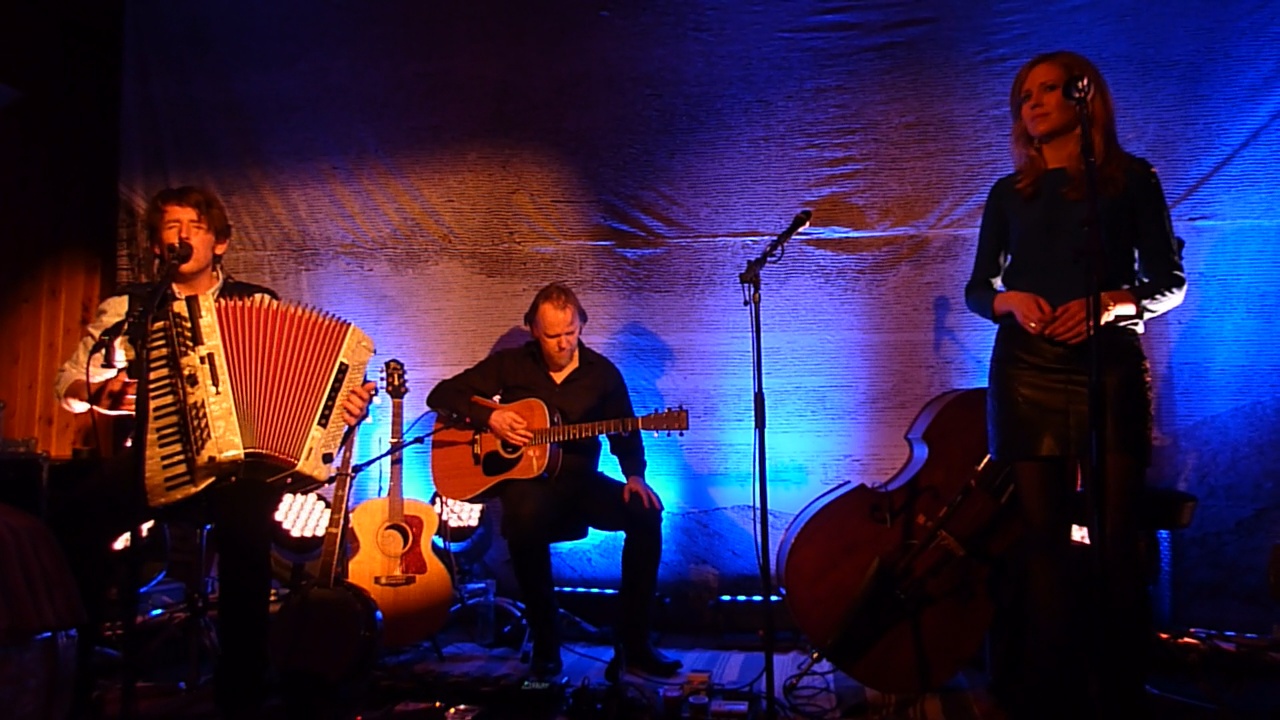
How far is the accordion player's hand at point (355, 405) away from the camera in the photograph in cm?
306

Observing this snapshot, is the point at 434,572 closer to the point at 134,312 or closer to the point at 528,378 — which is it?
the point at 528,378

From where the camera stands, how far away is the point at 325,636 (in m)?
3.23

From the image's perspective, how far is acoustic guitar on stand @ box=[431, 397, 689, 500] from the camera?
3.83 m

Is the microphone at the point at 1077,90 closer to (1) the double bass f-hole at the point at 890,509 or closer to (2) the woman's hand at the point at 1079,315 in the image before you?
(2) the woman's hand at the point at 1079,315

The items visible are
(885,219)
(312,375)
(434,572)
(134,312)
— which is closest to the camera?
(134,312)

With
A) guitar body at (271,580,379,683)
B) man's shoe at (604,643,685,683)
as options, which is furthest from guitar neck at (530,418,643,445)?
guitar body at (271,580,379,683)

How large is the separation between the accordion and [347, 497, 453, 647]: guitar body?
0.88 meters

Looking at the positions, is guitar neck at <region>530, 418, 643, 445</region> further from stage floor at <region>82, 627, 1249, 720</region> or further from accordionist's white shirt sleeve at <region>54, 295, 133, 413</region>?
accordionist's white shirt sleeve at <region>54, 295, 133, 413</region>

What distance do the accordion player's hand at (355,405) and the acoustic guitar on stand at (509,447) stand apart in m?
0.80

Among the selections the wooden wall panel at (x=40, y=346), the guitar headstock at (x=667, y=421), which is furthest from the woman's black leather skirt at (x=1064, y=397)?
the wooden wall panel at (x=40, y=346)

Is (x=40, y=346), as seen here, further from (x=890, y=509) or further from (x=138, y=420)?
(x=890, y=509)

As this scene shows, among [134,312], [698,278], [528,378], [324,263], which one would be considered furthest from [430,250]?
[134,312]

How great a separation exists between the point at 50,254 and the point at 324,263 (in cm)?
137

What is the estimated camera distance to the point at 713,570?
435 centimetres
